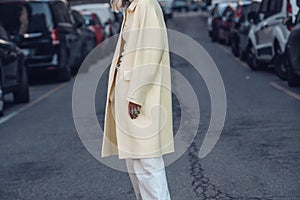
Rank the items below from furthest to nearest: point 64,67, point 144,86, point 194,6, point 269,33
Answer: point 194,6
point 64,67
point 269,33
point 144,86

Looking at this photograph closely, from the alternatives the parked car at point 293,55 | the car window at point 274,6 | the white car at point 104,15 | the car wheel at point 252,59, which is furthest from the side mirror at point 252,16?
the white car at point 104,15

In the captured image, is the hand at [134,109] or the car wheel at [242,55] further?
the car wheel at [242,55]

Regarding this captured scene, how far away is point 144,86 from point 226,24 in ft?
75.5

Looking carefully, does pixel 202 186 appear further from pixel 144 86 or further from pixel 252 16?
pixel 252 16

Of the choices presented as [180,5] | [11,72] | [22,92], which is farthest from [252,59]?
[180,5]

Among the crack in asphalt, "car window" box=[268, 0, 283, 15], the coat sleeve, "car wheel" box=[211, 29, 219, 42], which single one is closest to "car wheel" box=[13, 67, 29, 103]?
"car window" box=[268, 0, 283, 15]

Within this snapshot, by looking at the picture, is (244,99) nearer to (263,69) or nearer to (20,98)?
(20,98)

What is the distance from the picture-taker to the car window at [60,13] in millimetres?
17969

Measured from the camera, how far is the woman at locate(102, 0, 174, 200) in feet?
16.0

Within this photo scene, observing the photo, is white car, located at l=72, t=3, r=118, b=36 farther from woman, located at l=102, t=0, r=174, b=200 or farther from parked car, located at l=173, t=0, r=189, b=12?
parked car, located at l=173, t=0, r=189, b=12

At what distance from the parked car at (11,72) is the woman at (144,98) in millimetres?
7780

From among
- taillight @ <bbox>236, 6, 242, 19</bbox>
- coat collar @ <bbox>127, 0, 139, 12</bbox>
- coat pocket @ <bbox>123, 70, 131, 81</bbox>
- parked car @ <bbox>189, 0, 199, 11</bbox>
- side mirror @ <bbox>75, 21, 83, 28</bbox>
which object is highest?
coat collar @ <bbox>127, 0, 139, 12</bbox>

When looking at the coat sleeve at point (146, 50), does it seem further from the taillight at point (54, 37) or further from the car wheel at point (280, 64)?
the taillight at point (54, 37)

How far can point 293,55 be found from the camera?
13.1m
